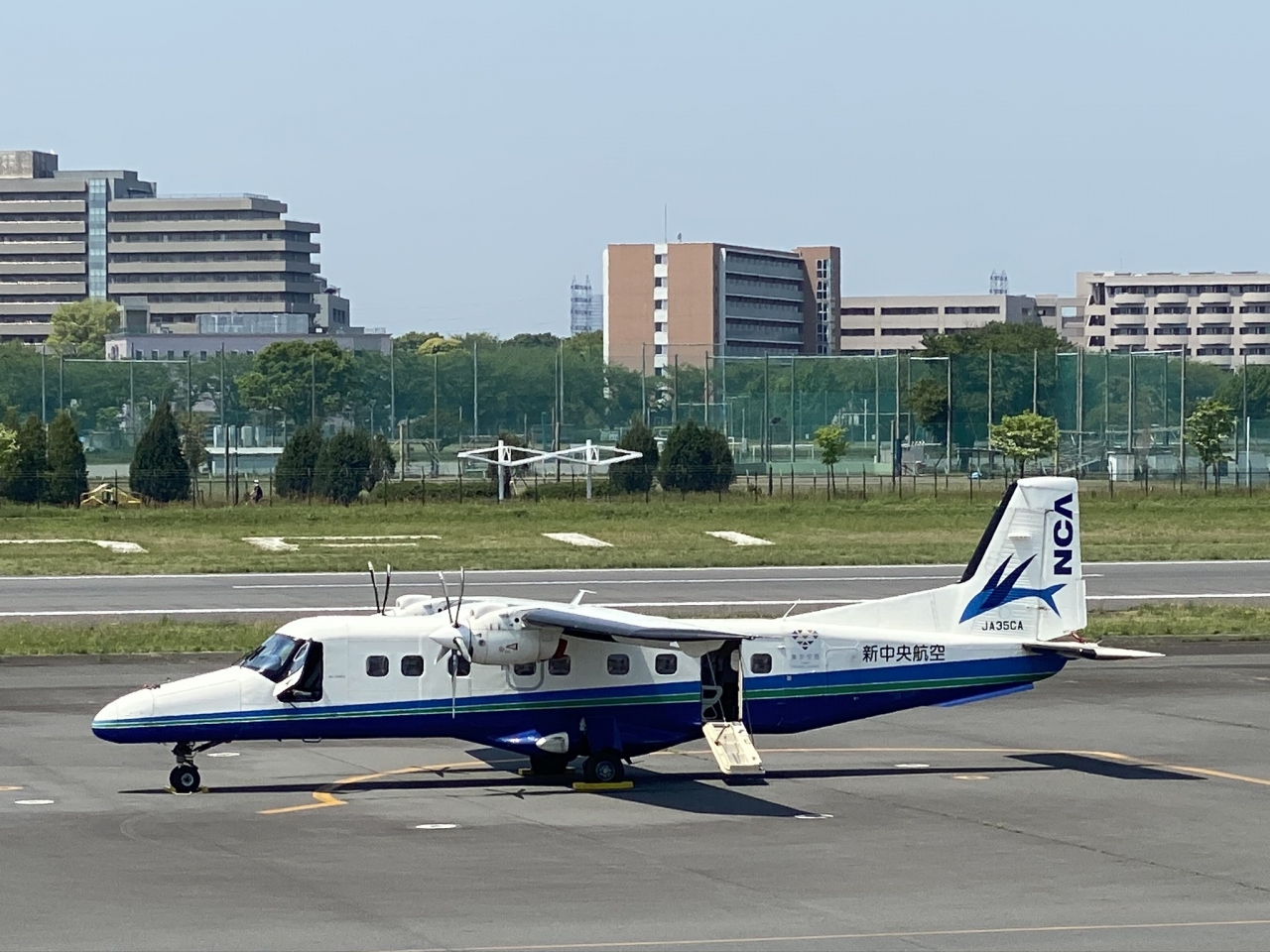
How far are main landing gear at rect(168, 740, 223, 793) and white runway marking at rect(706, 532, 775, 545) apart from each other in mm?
43378

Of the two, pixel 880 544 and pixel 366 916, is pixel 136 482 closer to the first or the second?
pixel 880 544

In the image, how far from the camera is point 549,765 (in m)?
25.5

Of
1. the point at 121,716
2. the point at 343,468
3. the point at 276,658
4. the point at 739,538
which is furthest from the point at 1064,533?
the point at 343,468

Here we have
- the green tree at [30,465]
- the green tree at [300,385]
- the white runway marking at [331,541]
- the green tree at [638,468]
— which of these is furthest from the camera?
the green tree at [300,385]

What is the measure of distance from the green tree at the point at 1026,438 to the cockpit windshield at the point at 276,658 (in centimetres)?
7474

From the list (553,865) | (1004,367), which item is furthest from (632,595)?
(1004,367)

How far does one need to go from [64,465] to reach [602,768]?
63.1 metres

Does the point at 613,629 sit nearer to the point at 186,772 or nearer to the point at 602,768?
the point at 602,768

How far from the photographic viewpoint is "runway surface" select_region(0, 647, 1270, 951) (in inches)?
680

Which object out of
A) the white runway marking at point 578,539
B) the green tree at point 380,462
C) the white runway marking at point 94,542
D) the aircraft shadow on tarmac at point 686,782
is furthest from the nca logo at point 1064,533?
the green tree at point 380,462

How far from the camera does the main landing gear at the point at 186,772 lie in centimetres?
2423

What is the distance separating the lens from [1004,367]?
10575 cm

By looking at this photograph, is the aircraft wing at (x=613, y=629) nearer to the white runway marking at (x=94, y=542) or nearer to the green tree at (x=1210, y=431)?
the white runway marking at (x=94, y=542)

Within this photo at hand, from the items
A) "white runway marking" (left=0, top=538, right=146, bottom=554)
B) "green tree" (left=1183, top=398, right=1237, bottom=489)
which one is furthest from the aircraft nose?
"green tree" (left=1183, top=398, right=1237, bottom=489)
